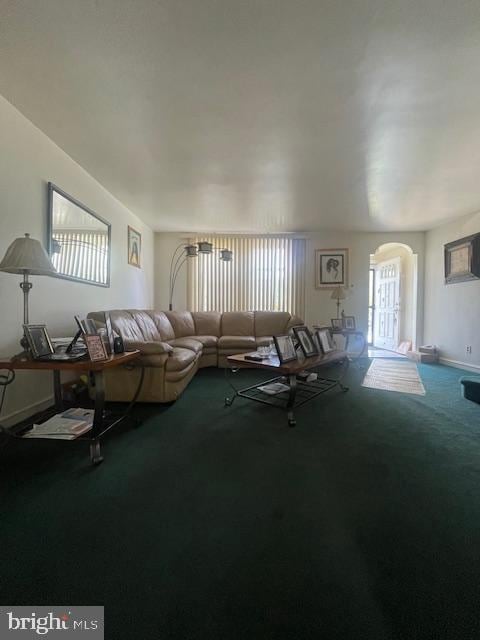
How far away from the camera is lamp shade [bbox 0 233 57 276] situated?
177 cm

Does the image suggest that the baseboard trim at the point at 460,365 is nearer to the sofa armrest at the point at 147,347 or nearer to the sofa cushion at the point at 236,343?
the sofa cushion at the point at 236,343

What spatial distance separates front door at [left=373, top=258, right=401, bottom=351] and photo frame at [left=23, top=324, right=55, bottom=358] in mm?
6198

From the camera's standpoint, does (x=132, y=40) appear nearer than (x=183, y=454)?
Yes

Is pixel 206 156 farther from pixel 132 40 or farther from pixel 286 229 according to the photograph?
pixel 286 229

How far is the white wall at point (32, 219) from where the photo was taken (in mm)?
2055

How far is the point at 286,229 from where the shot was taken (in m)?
5.06

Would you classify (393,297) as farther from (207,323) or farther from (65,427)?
(65,427)

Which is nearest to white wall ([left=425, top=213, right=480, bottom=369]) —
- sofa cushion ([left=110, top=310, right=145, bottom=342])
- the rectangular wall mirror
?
sofa cushion ([left=110, top=310, right=145, bottom=342])

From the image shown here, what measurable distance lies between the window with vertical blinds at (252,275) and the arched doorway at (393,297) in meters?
1.68

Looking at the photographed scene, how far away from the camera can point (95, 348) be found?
1.77m

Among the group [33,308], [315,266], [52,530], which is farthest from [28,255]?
[315,266]

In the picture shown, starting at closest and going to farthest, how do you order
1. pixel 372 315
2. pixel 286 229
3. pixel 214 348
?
pixel 214 348 < pixel 286 229 < pixel 372 315

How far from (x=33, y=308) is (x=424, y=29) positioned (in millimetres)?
3215

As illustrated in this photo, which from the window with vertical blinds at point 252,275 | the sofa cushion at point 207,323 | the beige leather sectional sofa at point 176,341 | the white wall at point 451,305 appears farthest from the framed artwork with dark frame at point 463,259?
the sofa cushion at point 207,323
